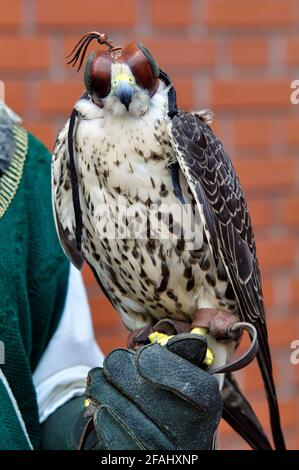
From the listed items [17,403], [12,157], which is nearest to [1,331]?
[17,403]

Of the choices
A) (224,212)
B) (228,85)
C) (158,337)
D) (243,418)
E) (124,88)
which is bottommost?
(243,418)

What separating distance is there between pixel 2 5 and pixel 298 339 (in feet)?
4.39

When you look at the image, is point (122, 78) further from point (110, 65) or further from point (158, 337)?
A: point (158, 337)

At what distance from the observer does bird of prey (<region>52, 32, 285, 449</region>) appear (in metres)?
1.43

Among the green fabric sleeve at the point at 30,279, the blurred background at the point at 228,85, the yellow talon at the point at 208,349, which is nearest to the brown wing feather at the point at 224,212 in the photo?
the yellow talon at the point at 208,349

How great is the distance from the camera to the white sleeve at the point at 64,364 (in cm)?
188

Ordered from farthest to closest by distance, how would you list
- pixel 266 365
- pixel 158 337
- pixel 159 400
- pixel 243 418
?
pixel 243 418
pixel 266 365
pixel 158 337
pixel 159 400

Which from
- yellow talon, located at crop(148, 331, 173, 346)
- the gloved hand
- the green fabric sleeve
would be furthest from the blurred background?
the gloved hand

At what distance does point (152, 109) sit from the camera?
1.46 m

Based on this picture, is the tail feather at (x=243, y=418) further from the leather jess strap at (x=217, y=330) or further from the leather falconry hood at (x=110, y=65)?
the leather falconry hood at (x=110, y=65)

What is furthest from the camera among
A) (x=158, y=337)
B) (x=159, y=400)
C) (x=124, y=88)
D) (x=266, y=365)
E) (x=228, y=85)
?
(x=228, y=85)

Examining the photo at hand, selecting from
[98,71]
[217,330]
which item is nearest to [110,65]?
[98,71]

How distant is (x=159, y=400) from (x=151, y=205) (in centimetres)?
32

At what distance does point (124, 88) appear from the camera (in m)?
1.34
